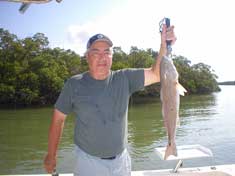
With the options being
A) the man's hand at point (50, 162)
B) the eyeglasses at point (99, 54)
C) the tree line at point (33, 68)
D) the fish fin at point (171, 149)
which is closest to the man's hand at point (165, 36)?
the eyeglasses at point (99, 54)

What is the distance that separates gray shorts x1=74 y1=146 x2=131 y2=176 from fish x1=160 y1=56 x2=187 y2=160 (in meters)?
0.60

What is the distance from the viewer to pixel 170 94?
265cm

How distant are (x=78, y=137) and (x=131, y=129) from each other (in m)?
22.4

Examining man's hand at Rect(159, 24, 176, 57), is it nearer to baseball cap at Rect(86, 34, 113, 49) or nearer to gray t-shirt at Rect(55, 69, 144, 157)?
gray t-shirt at Rect(55, 69, 144, 157)

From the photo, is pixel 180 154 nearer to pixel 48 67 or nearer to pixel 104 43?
pixel 104 43

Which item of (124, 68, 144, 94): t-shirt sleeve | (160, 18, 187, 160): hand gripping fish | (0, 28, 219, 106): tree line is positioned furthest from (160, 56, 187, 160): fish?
(0, 28, 219, 106): tree line

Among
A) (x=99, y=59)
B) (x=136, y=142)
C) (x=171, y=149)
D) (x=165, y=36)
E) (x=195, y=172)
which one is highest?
(x=165, y=36)

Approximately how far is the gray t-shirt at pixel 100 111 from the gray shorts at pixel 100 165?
5 centimetres

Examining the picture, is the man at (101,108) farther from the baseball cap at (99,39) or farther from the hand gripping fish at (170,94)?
the hand gripping fish at (170,94)

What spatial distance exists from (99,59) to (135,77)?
1.22 feet

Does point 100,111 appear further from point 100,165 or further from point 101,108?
point 100,165

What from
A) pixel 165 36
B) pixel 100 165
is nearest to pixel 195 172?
pixel 100 165

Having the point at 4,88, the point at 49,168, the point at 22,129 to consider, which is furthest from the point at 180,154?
the point at 4,88

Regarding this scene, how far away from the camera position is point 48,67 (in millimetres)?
52312
